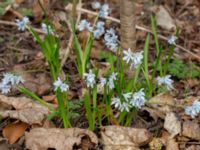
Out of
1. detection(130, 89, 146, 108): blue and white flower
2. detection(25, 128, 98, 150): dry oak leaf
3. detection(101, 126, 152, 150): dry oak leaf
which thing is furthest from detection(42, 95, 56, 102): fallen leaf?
detection(130, 89, 146, 108): blue and white flower

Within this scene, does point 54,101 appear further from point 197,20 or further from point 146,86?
point 197,20

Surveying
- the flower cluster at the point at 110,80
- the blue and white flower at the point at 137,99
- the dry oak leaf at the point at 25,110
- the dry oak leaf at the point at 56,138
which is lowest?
the dry oak leaf at the point at 56,138

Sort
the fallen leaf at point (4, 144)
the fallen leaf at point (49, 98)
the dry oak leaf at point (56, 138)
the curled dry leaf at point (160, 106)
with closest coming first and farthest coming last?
the dry oak leaf at point (56, 138) → the fallen leaf at point (4, 144) → the curled dry leaf at point (160, 106) → the fallen leaf at point (49, 98)

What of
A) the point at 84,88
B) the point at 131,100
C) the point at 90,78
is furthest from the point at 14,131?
the point at 131,100

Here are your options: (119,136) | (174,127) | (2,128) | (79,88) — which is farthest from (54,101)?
(174,127)

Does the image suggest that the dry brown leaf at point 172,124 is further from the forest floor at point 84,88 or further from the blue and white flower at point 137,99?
the blue and white flower at point 137,99

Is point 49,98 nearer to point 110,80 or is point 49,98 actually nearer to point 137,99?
point 110,80

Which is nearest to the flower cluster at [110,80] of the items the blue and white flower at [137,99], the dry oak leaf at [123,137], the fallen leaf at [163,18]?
the blue and white flower at [137,99]

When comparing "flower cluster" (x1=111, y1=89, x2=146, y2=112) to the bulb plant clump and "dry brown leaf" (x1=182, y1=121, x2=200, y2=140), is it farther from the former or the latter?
"dry brown leaf" (x1=182, y1=121, x2=200, y2=140)
